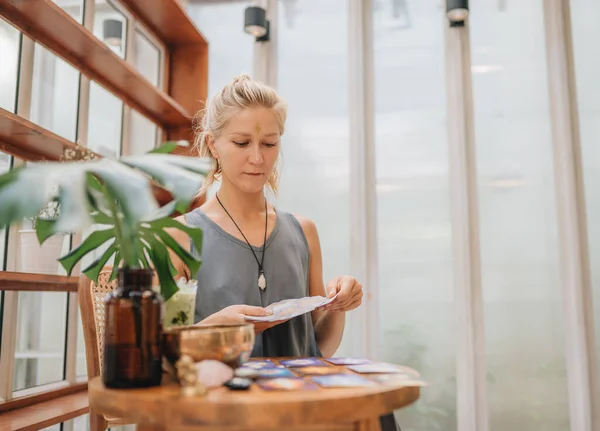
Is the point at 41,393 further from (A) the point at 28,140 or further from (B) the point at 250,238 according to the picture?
(B) the point at 250,238

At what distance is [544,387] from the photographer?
9.71 feet

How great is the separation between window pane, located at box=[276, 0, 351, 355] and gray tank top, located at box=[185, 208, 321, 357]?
63.3 inches

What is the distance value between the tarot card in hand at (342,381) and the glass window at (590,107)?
2580mm

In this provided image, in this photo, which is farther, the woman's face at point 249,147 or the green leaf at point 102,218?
the woman's face at point 249,147

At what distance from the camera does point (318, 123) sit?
3.31 meters

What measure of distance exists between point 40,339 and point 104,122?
3.44 ft

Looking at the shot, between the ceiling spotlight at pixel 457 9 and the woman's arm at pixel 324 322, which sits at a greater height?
the ceiling spotlight at pixel 457 9

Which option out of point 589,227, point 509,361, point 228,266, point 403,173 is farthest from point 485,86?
point 228,266

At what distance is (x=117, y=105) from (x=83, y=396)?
1389 mm

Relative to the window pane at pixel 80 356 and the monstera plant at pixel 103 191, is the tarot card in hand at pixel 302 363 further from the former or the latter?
the window pane at pixel 80 356

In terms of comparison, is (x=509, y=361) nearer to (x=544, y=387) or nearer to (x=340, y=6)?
(x=544, y=387)

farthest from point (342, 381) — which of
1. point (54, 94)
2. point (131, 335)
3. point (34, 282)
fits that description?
point (54, 94)

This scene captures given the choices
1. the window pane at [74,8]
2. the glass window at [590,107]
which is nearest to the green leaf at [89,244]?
the window pane at [74,8]

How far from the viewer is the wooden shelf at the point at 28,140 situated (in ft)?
5.46
